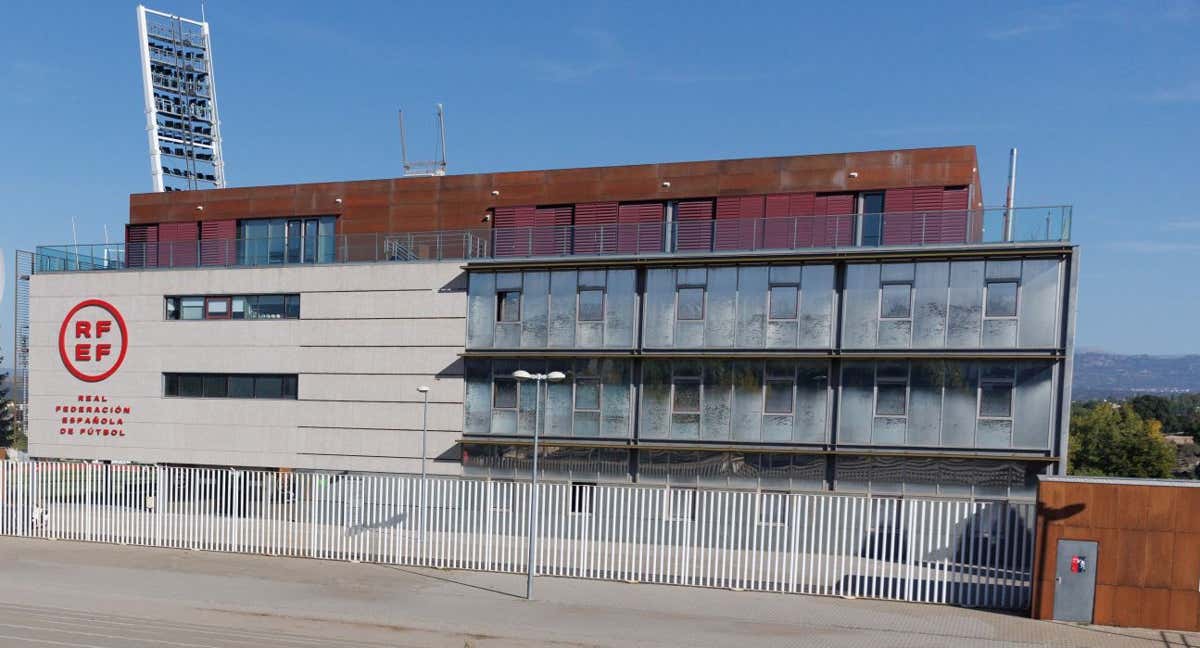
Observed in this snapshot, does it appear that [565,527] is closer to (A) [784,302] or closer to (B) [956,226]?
(A) [784,302]

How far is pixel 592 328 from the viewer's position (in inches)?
1259

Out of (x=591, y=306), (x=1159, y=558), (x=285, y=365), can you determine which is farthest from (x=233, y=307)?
(x=1159, y=558)

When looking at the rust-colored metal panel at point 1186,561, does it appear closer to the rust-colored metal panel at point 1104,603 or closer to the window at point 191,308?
the rust-colored metal panel at point 1104,603

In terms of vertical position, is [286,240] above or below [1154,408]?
above

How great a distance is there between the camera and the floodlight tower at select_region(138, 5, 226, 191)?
62938 millimetres

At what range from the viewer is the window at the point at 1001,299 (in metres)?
27.8

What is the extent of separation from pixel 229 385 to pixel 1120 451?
70.8 metres

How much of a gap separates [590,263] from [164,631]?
1788 cm

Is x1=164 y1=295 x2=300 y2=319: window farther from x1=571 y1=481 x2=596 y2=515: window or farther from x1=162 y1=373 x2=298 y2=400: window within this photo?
x1=571 y1=481 x2=596 y2=515: window

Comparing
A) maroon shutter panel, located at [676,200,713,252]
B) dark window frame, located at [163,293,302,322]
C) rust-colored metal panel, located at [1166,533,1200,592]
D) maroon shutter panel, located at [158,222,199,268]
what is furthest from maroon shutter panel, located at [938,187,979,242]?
maroon shutter panel, located at [158,222,199,268]

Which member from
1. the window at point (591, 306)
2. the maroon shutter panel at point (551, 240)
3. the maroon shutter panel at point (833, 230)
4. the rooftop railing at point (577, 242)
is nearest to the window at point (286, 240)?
the rooftop railing at point (577, 242)

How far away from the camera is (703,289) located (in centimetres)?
3084

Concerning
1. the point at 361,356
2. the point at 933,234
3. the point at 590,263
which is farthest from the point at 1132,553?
the point at 361,356

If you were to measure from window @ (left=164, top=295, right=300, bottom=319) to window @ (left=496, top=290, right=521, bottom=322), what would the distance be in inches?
322
